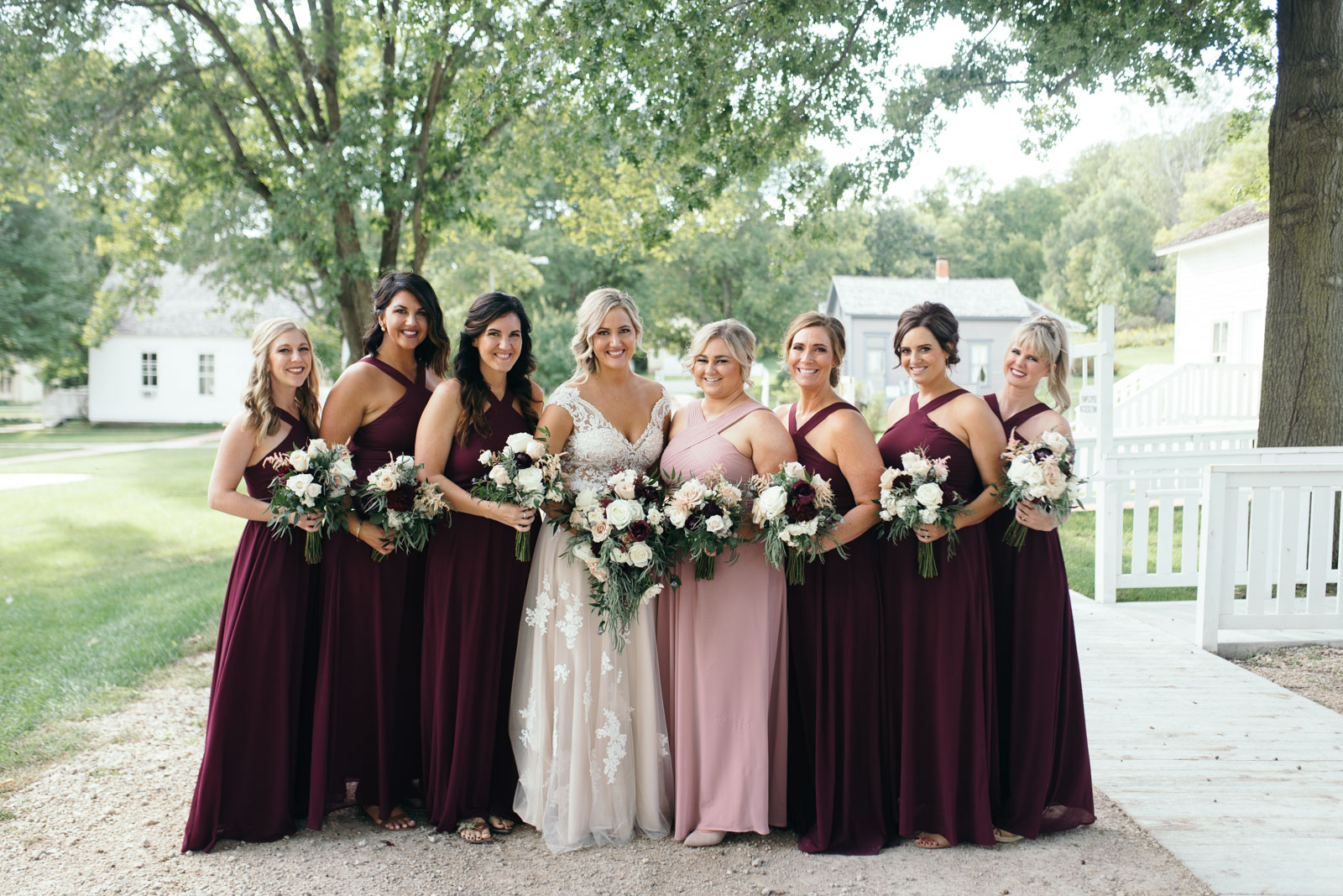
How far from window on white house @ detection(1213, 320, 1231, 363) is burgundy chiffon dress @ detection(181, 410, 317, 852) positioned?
Result: 22.3 metres

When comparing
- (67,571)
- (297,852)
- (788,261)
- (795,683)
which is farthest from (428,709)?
(67,571)

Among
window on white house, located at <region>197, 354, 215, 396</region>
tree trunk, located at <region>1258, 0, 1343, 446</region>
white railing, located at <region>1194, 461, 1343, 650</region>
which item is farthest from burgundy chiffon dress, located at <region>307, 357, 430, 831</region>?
window on white house, located at <region>197, 354, 215, 396</region>

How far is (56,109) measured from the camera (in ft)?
37.0

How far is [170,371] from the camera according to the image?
121 ft

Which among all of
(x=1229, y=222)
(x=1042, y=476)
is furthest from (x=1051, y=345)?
(x=1229, y=222)

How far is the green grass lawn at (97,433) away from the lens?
98.3 ft

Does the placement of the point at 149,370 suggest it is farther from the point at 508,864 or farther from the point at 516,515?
the point at 508,864

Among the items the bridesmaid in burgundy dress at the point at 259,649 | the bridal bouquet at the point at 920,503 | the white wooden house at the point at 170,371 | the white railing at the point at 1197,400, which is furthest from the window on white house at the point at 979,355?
the bridesmaid in burgundy dress at the point at 259,649

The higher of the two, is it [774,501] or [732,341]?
[732,341]

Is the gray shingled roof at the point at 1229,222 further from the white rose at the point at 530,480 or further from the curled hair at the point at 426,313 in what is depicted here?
the white rose at the point at 530,480

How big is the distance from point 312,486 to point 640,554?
145 cm

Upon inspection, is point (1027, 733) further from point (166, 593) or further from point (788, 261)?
point (166, 593)

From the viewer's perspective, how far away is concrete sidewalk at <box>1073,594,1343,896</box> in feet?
13.6

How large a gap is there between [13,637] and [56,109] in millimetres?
6523
